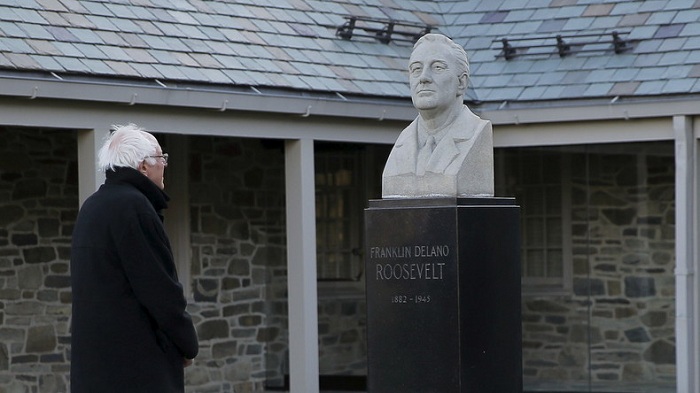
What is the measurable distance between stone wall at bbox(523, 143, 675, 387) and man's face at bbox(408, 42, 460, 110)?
20.5 feet

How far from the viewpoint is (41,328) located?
13.1 meters

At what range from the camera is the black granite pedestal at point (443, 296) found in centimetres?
830

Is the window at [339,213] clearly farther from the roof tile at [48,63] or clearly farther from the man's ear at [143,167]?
the man's ear at [143,167]

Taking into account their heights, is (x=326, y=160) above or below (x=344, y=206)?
above

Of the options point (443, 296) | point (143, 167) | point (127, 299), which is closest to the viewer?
point (127, 299)

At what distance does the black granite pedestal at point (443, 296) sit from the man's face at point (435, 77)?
57cm

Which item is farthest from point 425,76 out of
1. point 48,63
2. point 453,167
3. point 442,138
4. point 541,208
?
point 541,208

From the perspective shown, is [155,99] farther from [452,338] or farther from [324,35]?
[452,338]

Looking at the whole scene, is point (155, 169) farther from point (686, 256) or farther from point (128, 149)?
point (686, 256)

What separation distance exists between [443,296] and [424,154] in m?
0.84

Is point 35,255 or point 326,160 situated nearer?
point 35,255

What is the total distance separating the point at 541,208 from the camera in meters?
15.3

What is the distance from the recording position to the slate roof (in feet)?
37.2

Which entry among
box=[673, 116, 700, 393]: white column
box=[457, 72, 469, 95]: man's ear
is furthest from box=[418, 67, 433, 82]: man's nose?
box=[673, 116, 700, 393]: white column
